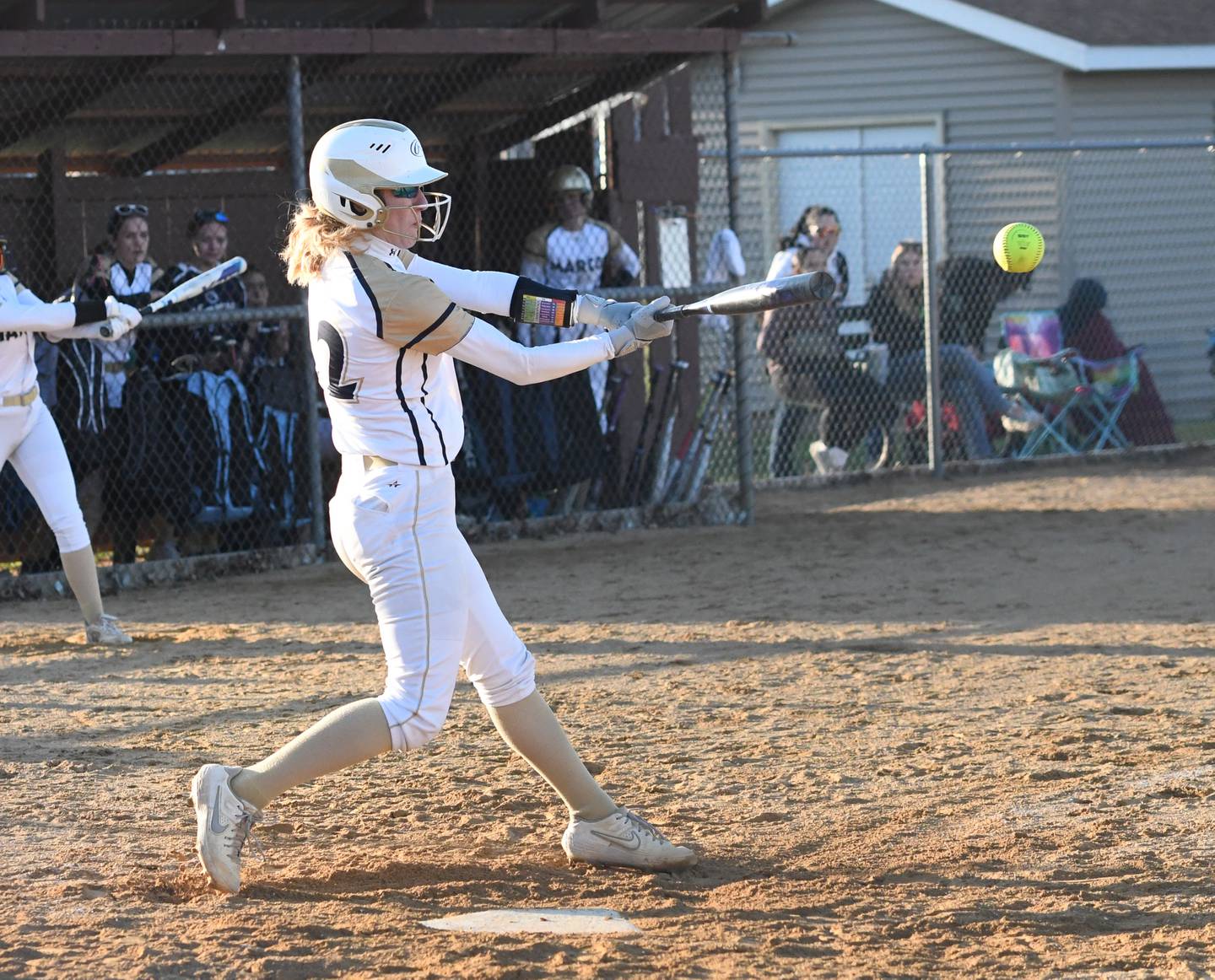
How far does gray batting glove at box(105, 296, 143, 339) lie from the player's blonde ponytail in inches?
130

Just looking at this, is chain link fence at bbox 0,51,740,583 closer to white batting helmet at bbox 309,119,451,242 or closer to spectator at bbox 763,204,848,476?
spectator at bbox 763,204,848,476

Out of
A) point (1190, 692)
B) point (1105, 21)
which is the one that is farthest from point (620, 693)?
point (1105, 21)

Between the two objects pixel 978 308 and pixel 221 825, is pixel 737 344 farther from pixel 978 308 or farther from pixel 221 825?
pixel 221 825

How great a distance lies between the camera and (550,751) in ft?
14.7

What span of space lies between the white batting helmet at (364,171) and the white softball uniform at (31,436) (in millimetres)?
3621

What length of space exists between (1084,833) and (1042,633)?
301cm

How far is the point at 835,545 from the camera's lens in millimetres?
10391

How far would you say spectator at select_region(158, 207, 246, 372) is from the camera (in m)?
9.90

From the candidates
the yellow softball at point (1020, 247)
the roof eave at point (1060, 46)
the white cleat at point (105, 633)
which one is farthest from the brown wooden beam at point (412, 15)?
the roof eave at point (1060, 46)

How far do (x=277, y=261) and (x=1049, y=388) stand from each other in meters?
6.05

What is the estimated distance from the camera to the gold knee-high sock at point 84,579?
7.79 metres

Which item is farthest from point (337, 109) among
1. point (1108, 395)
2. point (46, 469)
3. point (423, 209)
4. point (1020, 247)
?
point (423, 209)

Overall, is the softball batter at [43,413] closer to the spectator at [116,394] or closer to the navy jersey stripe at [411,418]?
the spectator at [116,394]

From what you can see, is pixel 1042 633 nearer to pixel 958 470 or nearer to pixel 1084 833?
pixel 1084 833
